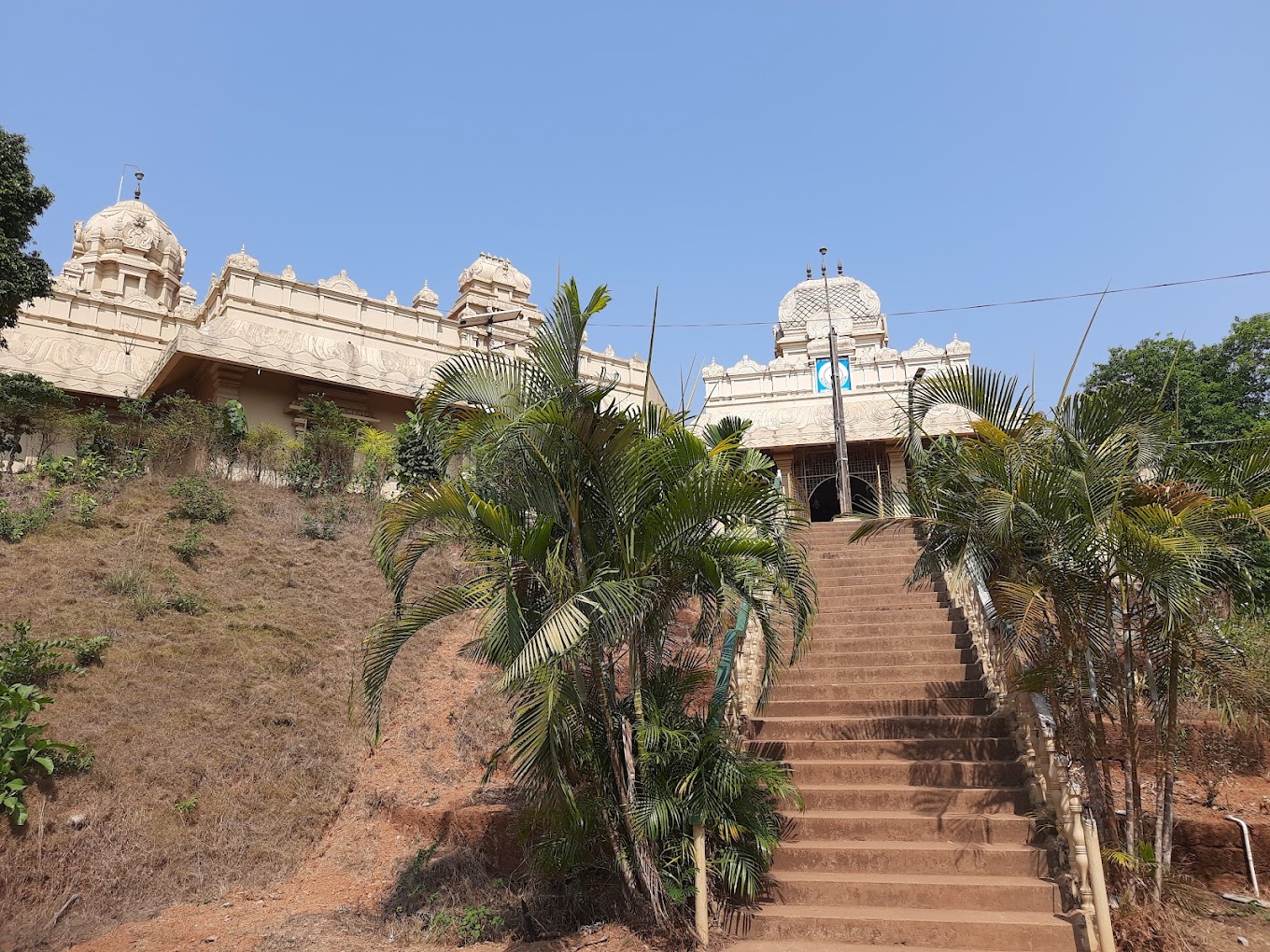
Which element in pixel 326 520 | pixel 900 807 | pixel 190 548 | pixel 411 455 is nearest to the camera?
pixel 900 807

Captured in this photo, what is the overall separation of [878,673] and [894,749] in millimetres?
1380

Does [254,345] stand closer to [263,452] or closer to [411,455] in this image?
[263,452]

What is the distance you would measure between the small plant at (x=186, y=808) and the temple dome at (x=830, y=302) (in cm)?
2510

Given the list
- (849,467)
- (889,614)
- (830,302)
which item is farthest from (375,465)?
(830,302)

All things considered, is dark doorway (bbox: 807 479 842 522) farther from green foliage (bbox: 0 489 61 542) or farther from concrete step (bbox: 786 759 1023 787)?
green foliage (bbox: 0 489 61 542)

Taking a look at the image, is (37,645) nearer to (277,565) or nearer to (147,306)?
(277,565)

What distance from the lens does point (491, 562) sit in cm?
609

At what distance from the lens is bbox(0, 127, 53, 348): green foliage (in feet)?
40.9

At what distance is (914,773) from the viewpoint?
23.3ft

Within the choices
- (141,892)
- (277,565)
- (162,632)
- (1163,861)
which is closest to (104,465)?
(277,565)

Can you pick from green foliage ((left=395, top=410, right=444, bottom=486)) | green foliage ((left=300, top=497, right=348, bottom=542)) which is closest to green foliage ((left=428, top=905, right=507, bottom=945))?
green foliage ((left=300, top=497, right=348, bottom=542))

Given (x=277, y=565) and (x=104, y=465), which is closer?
(x=277, y=565)

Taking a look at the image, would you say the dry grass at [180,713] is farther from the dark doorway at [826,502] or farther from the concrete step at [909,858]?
the dark doorway at [826,502]

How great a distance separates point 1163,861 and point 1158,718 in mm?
980
